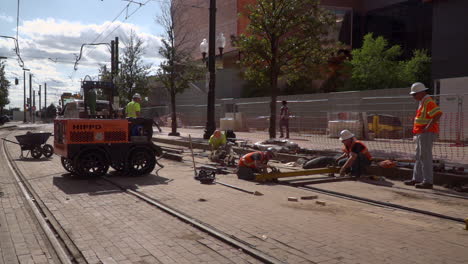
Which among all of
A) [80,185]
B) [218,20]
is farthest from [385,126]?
[218,20]

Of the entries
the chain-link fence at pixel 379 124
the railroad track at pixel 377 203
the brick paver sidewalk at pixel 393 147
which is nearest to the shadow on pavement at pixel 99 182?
the railroad track at pixel 377 203

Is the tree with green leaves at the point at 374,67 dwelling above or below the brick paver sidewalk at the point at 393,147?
above

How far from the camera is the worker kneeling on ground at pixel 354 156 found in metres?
9.14

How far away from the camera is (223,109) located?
93.2ft

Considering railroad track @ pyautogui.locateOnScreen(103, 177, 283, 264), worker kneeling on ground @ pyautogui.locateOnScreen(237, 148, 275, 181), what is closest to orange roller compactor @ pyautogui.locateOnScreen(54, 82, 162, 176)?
railroad track @ pyautogui.locateOnScreen(103, 177, 283, 264)

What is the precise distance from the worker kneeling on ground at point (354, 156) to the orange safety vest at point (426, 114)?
4.43ft

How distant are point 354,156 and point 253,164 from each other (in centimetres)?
215

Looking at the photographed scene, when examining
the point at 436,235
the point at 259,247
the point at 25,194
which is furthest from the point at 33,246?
the point at 436,235

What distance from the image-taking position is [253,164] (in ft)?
29.9

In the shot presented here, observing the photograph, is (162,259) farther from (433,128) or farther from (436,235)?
(433,128)

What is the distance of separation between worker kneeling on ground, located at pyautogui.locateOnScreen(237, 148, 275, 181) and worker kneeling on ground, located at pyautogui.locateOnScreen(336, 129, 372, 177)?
1652 millimetres

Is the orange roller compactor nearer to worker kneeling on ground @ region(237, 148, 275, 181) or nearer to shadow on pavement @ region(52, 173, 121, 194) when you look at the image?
shadow on pavement @ region(52, 173, 121, 194)

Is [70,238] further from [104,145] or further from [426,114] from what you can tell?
[426,114]

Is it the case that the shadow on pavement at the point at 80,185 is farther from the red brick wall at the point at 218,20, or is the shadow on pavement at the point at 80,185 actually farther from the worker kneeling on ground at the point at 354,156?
the red brick wall at the point at 218,20
